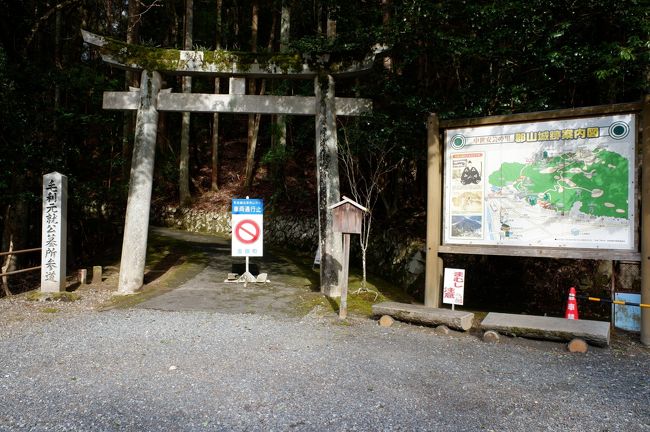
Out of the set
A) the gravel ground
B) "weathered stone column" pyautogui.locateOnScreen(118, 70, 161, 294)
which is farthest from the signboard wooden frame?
"weathered stone column" pyautogui.locateOnScreen(118, 70, 161, 294)

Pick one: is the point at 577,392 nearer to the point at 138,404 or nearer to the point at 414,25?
the point at 138,404

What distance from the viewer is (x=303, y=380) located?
→ 4.32 metres

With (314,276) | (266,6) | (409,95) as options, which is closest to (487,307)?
(314,276)

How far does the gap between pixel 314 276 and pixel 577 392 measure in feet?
23.9

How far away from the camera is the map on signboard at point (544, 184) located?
235 inches

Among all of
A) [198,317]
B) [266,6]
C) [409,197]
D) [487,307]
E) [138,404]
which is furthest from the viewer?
[266,6]

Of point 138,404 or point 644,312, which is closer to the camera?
point 138,404

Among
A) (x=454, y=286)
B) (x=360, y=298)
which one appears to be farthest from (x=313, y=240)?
(x=454, y=286)

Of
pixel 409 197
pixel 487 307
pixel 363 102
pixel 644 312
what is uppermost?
pixel 363 102

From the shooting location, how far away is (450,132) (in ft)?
23.5

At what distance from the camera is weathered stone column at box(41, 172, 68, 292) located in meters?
8.60

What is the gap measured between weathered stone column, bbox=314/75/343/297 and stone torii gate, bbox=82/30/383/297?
0.02 m

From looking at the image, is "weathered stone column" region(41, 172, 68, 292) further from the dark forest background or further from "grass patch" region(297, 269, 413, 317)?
"grass patch" region(297, 269, 413, 317)

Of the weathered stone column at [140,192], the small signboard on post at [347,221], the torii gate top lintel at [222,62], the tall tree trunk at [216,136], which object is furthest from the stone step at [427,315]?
the tall tree trunk at [216,136]
